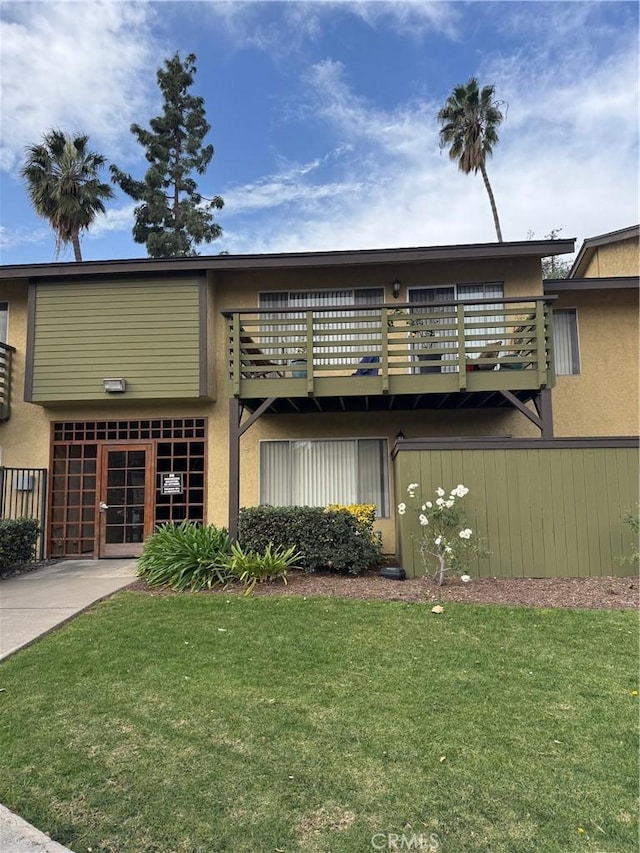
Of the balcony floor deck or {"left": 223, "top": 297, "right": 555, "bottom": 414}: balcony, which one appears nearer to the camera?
{"left": 223, "top": 297, "right": 555, "bottom": 414}: balcony

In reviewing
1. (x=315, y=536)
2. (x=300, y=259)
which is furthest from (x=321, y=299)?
(x=315, y=536)

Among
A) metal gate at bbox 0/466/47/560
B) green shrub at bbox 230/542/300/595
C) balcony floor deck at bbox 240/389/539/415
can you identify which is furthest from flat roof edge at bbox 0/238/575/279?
green shrub at bbox 230/542/300/595

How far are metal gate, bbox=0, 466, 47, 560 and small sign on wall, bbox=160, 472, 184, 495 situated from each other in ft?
7.43

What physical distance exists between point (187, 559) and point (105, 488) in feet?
12.8

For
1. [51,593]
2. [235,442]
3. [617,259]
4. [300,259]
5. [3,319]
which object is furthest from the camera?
[617,259]

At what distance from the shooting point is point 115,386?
9.73m

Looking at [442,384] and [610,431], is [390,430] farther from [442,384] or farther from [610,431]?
[610,431]

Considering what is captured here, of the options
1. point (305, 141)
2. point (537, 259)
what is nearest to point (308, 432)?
point (537, 259)

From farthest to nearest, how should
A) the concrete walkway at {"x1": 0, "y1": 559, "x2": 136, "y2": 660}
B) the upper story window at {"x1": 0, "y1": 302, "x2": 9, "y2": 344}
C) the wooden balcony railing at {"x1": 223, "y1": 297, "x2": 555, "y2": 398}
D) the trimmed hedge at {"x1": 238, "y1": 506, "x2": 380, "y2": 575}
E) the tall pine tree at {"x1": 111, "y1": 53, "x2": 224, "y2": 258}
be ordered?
the tall pine tree at {"x1": 111, "y1": 53, "x2": 224, "y2": 258}, the upper story window at {"x1": 0, "y1": 302, "x2": 9, "y2": 344}, the wooden balcony railing at {"x1": 223, "y1": 297, "x2": 555, "y2": 398}, the trimmed hedge at {"x1": 238, "y1": 506, "x2": 380, "y2": 575}, the concrete walkway at {"x1": 0, "y1": 559, "x2": 136, "y2": 660}

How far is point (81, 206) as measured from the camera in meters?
18.3

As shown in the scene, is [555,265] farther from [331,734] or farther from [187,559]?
[331,734]

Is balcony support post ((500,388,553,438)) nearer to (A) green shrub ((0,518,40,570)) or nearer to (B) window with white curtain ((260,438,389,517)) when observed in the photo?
(B) window with white curtain ((260,438,389,517))

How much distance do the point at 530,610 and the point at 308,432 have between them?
5.46m

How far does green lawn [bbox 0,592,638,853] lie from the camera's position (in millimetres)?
2393
